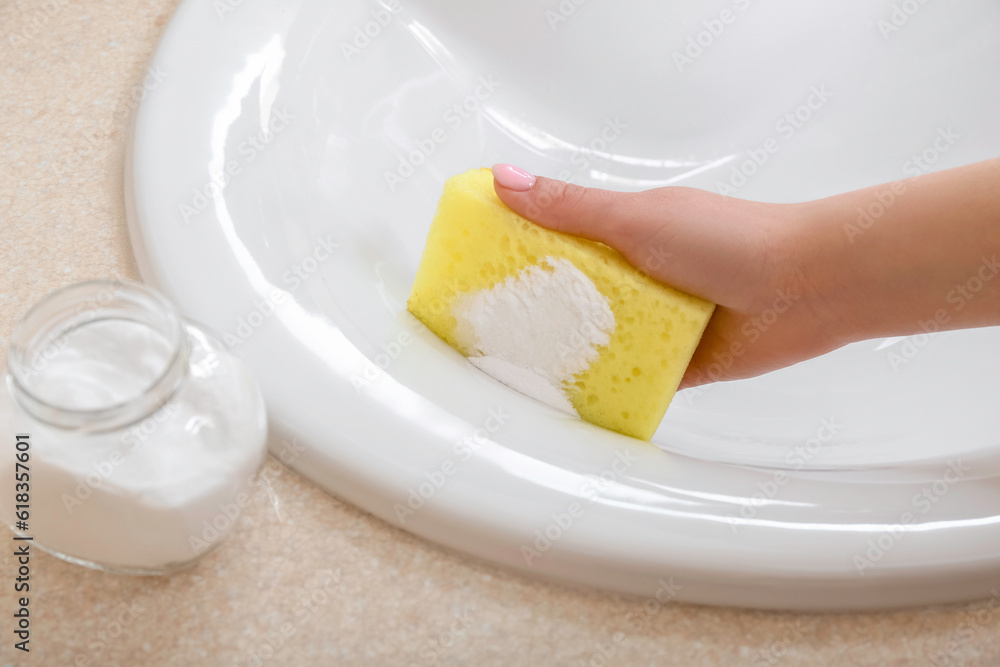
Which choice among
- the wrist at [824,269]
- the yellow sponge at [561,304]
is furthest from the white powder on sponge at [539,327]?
the wrist at [824,269]

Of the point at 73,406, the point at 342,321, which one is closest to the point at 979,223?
the point at 342,321

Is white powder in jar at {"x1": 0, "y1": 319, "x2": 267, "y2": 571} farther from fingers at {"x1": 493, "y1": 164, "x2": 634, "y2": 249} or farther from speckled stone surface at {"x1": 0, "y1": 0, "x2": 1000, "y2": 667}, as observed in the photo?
fingers at {"x1": 493, "y1": 164, "x2": 634, "y2": 249}

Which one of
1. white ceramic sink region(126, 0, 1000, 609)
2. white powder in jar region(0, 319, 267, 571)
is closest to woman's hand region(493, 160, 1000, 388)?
white ceramic sink region(126, 0, 1000, 609)

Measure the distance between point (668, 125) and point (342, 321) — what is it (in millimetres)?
496

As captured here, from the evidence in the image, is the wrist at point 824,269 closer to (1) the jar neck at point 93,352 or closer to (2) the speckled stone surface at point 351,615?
(2) the speckled stone surface at point 351,615

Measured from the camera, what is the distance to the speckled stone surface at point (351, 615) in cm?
40

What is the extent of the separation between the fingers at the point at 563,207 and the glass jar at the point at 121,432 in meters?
0.22

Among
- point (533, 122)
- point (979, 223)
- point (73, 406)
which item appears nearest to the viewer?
point (73, 406)

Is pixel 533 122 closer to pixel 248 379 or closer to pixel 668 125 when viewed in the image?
pixel 668 125

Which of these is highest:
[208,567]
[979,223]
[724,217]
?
[979,223]

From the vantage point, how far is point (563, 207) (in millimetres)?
535

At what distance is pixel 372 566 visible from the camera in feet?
1.41

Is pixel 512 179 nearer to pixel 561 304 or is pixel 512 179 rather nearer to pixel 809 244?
pixel 561 304

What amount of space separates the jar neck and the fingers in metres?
0.24
